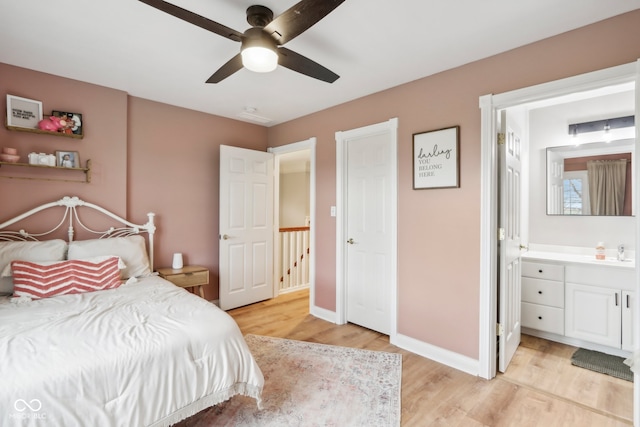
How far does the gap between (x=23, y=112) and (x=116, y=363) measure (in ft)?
8.32

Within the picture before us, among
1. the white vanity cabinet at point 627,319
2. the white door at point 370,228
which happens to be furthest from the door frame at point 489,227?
the white vanity cabinet at point 627,319

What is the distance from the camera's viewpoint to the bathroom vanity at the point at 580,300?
263 cm

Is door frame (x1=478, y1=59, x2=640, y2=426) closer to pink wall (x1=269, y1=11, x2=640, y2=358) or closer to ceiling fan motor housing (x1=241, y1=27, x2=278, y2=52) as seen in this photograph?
pink wall (x1=269, y1=11, x2=640, y2=358)

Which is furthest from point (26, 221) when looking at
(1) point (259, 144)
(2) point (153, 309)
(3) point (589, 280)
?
(3) point (589, 280)

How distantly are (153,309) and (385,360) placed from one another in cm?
187

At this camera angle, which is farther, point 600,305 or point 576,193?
point 576,193

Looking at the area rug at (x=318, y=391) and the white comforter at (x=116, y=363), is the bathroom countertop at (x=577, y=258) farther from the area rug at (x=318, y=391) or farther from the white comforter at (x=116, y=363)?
the white comforter at (x=116, y=363)

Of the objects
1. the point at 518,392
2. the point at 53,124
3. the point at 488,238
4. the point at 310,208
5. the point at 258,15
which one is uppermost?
the point at 258,15

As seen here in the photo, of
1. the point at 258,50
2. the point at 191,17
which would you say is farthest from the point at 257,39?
the point at 191,17

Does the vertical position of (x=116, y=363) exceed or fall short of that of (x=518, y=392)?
it exceeds it

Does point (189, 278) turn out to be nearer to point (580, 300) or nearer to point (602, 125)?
point (580, 300)

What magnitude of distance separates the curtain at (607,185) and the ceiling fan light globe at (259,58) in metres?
3.34

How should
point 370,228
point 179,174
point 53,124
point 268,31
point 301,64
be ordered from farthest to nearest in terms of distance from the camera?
1. point 179,174
2. point 370,228
3. point 53,124
4. point 301,64
5. point 268,31

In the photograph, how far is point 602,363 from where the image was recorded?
259cm
